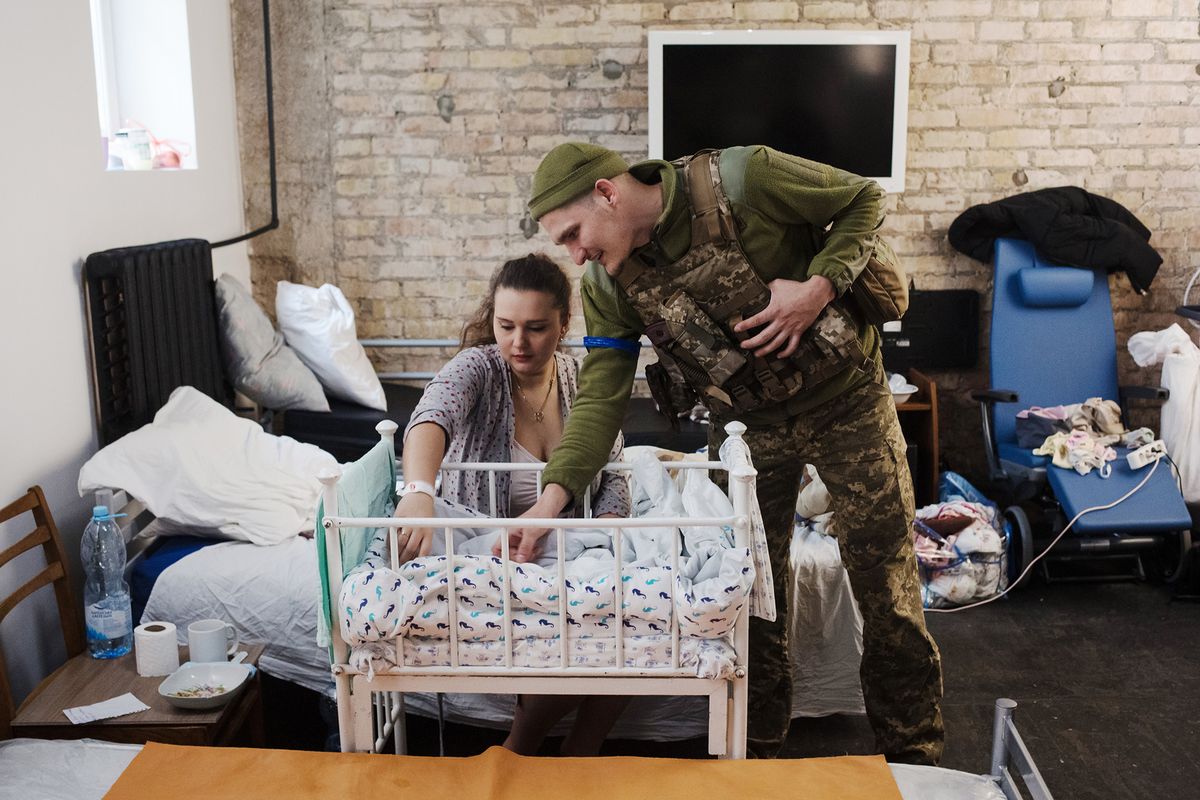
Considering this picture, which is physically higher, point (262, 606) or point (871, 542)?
point (871, 542)

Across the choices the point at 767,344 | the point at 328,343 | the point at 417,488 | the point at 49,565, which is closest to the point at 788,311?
the point at 767,344

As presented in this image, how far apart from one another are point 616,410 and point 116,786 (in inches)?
41.1

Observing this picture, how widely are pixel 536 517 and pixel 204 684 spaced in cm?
83

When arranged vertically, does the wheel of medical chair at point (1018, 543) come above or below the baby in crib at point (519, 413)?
below

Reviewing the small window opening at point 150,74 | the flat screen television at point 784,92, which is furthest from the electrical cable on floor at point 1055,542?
the small window opening at point 150,74

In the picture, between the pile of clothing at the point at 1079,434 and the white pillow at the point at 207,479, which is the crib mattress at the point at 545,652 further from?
the pile of clothing at the point at 1079,434

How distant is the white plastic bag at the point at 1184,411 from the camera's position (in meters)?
3.82

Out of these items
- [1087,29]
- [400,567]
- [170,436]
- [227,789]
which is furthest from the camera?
[1087,29]

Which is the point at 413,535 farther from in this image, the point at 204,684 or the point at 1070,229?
the point at 1070,229

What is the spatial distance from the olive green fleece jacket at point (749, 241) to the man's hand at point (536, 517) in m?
0.02

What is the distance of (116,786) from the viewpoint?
5.62 feet

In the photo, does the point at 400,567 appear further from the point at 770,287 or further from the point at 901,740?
the point at 901,740

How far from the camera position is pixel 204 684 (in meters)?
2.23

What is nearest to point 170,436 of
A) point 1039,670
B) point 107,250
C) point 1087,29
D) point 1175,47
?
point 107,250
